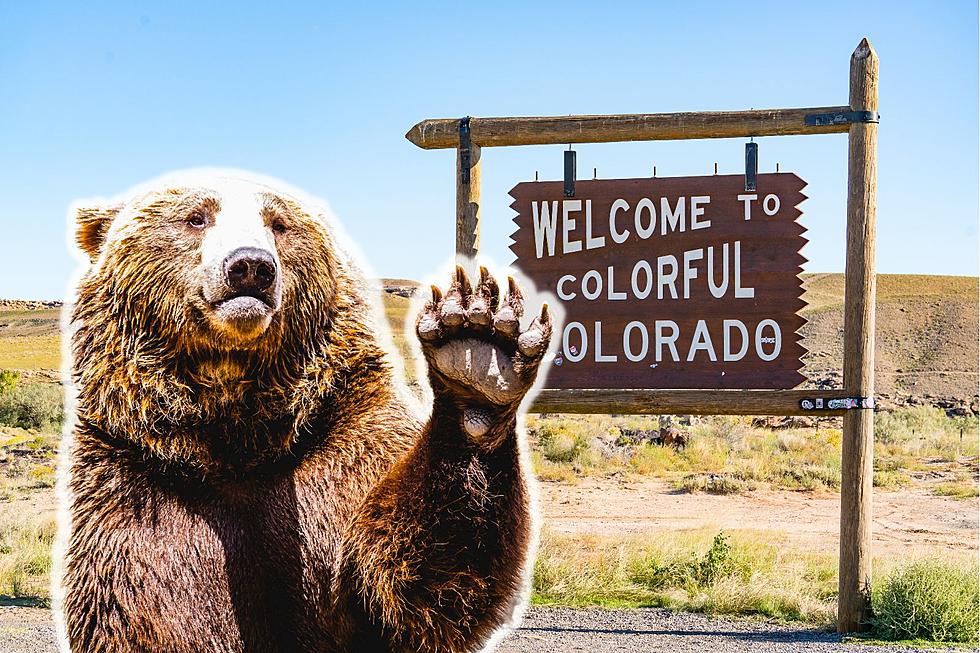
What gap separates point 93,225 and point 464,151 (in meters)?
3.81

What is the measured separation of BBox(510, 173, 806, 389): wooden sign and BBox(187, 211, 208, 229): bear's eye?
4104 millimetres

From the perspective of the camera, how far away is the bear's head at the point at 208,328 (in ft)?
6.08

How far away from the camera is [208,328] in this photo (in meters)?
1.80

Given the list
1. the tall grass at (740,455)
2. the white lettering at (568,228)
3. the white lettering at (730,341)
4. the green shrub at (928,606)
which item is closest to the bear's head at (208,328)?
the white lettering at (568,228)

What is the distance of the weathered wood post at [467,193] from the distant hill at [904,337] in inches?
1707

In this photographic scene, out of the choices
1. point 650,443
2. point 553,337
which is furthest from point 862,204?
point 650,443

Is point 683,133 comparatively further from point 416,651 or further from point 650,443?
point 650,443

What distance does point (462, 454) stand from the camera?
1893 millimetres

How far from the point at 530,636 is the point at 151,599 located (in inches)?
188

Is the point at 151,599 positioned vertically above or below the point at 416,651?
above

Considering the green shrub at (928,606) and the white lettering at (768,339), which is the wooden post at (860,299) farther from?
the green shrub at (928,606)

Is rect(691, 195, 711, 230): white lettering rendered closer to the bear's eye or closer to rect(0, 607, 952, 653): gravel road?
Answer: rect(0, 607, 952, 653): gravel road

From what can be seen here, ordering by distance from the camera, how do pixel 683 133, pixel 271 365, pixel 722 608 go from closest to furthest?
pixel 271 365 < pixel 683 133 < pixel 722 608

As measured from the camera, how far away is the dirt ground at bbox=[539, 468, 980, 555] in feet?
43.1
